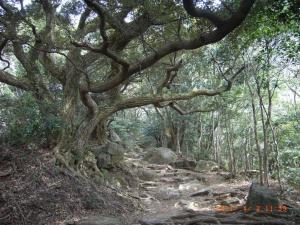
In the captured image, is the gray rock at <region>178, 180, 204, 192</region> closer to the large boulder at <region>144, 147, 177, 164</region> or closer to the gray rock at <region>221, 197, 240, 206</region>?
the gray rock at <region>221, 197, 240, 206</region>

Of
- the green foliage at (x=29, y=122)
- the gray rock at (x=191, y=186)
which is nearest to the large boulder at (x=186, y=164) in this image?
the gray rock at (x=191, y=186)

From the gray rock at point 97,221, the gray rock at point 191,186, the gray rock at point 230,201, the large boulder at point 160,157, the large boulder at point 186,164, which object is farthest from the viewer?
the large boulder at point 160,157

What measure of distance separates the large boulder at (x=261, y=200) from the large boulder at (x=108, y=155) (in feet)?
19.6

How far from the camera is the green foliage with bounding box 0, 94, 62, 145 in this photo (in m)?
7.68

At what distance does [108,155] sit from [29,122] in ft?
14.1

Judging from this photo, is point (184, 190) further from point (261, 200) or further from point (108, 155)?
point (261, 200)

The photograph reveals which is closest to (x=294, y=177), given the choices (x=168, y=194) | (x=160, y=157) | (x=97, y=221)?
(x=168, y=194)

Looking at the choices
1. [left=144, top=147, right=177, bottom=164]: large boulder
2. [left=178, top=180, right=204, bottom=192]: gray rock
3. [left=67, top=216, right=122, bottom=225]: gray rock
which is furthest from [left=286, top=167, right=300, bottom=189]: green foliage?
[left=67, top=216, right=122, bottom=225]: gray rock

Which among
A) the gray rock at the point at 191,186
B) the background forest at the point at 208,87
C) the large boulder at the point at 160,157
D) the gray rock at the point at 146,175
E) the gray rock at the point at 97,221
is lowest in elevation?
the gray rock at the point at 97,221

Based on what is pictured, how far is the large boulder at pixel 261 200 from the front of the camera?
6.59 m

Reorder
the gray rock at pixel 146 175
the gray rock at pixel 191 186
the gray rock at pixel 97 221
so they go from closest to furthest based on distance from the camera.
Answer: the gray rock at pixel 97 221 → the gray rock at pixel 191 186 → the gray rock at pixel 146 175

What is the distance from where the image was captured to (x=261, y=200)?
6699 mm

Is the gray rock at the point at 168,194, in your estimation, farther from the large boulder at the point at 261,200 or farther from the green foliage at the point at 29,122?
the large boulder at the point at 261,200

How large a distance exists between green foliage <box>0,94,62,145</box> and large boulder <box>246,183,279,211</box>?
17.2ft
